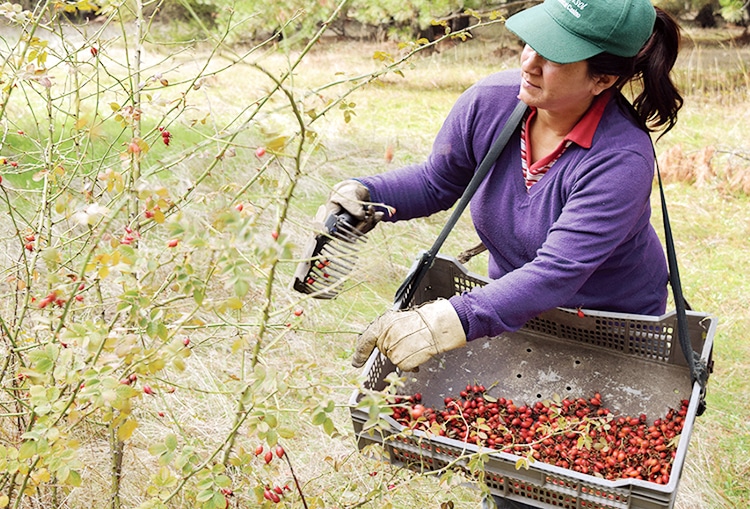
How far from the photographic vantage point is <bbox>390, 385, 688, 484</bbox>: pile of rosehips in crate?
6.10 feet

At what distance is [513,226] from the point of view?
6.77 ft

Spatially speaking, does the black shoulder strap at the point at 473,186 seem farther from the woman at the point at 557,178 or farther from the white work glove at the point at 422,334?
the white work glove at the point at 422,334

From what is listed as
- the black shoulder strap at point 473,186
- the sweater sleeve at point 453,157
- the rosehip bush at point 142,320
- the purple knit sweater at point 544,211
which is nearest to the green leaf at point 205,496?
the rosehip bush at point 142,320

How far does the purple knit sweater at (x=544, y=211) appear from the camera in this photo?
1765 mm

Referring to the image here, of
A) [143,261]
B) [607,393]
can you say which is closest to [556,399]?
[607,393]

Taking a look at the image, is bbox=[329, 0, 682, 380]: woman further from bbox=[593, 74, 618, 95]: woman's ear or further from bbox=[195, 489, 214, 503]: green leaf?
bbox=[195, 489, 214, 503]: green leaf

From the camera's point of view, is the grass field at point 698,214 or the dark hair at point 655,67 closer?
the dark hair at point 655,67

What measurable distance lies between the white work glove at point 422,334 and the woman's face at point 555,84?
21.4 inches

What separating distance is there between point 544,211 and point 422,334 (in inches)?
19.7

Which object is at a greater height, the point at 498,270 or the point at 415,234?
the point at 498,270

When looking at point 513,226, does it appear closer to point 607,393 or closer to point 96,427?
point 607,393

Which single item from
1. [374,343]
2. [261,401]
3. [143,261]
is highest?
[143,261]

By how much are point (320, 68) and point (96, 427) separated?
7424mm

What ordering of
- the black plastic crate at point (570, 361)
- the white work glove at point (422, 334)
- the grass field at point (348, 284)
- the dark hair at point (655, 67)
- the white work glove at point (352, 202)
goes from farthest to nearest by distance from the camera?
the black plastic crate at point (570, 361)
the white work glove at point (352, 202)
the dark hair at point (655, 67)
the white work glove at point (422, 334)
the grass field at point (348, 284)
